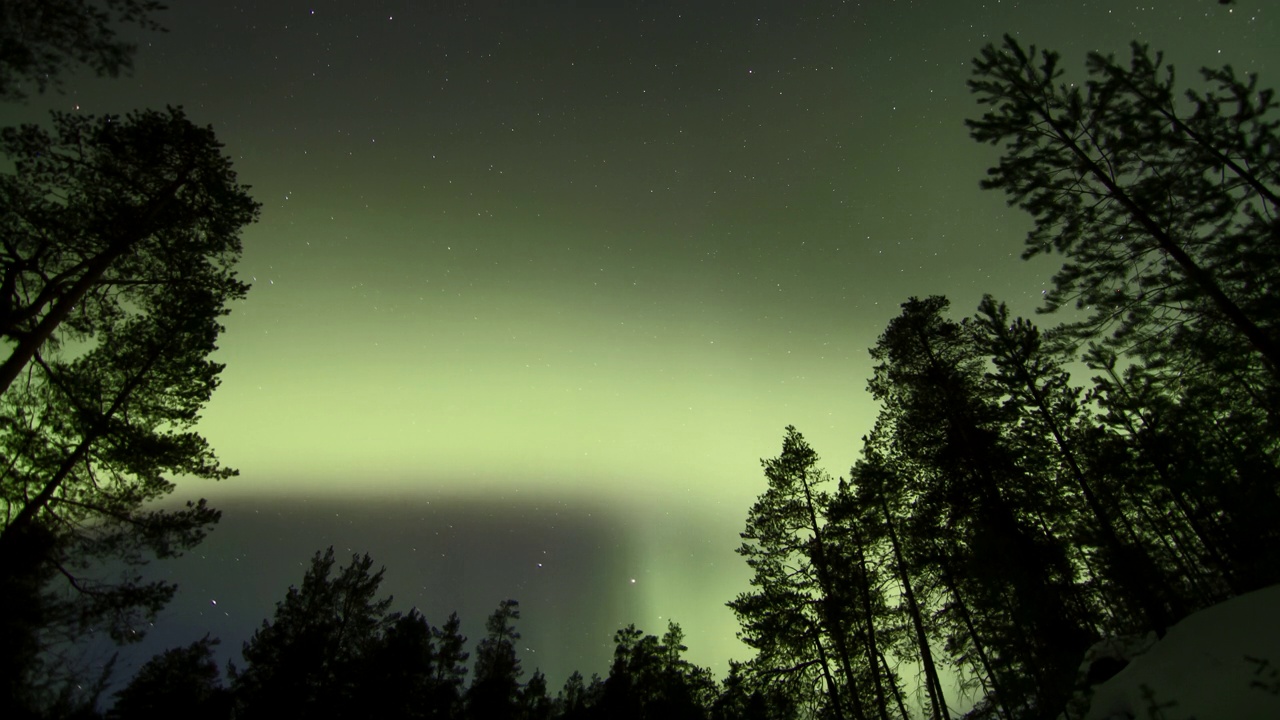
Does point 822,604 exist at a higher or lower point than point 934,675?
higher

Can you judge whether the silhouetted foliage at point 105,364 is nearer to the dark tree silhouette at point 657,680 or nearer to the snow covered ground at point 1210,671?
the snow covered ground at point 1210,671

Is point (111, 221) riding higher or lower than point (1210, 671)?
higher

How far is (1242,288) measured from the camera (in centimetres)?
912

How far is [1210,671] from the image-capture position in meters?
7.07

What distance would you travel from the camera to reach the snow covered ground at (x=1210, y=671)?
19.6 feet

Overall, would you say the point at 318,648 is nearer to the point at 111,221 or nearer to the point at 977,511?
the point at 111,221

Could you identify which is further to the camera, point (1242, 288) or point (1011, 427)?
point (1011, 427)

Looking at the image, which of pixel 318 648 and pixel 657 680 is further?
pixel 657 680

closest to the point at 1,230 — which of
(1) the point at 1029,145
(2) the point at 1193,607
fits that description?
(1) the point at 1029,145

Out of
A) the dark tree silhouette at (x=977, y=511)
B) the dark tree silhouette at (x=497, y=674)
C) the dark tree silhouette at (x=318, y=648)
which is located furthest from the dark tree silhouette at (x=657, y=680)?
the dark tree silhouette at (x=977, y=511)

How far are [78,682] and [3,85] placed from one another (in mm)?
12716

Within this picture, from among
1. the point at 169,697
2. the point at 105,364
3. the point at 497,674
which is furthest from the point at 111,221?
the point at 497,674

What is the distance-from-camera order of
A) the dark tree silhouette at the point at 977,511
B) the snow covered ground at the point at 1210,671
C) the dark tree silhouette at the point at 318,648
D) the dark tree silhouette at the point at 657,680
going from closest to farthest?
the snow covered ground at the point at 1210,671 < the dark tree silhouette at the point at 977,511 < the dark tree silhouette at the point at 318,648 < the dark tree silhouette at the point at 657,680

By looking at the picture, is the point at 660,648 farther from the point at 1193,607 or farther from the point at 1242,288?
the point at 1242,288
